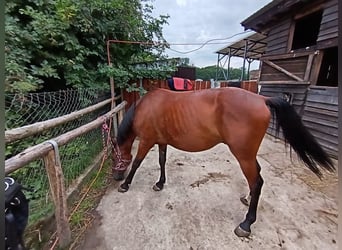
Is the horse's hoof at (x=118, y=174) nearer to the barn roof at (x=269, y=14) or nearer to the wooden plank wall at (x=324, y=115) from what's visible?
the wooden plank wall at (x=324, y=115)

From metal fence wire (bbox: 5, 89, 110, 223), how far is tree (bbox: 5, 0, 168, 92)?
0.16 meters

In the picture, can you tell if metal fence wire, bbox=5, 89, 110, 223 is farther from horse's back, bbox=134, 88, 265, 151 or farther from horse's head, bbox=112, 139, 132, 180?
horse's back, bbox=134, 88, 265, 151

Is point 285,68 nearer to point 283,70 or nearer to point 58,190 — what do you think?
point 283,70

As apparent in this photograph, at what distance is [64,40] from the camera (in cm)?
277

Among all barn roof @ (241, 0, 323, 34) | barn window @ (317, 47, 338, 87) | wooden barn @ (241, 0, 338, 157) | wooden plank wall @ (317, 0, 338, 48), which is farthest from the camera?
barn window @ (317, 47, 338, 87)

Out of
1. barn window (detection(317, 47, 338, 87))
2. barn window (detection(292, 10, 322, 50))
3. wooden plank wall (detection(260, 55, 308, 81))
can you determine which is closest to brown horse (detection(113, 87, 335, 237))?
wooden plank wall (detection(260, 55, 308, 81))

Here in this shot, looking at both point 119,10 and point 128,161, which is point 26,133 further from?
point 119,10

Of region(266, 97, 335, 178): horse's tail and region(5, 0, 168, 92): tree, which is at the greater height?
region(5, 0, 168, 92): tree

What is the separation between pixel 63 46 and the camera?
2.82 m

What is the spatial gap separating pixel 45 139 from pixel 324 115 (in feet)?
13.7

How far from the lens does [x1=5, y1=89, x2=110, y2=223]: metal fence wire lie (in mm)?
1798

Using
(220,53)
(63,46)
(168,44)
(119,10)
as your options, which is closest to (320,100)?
(168,44)

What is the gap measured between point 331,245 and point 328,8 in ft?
12.5

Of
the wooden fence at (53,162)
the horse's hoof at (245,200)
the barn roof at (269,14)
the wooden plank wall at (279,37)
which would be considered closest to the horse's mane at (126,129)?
the wooden fence at (53,162)
